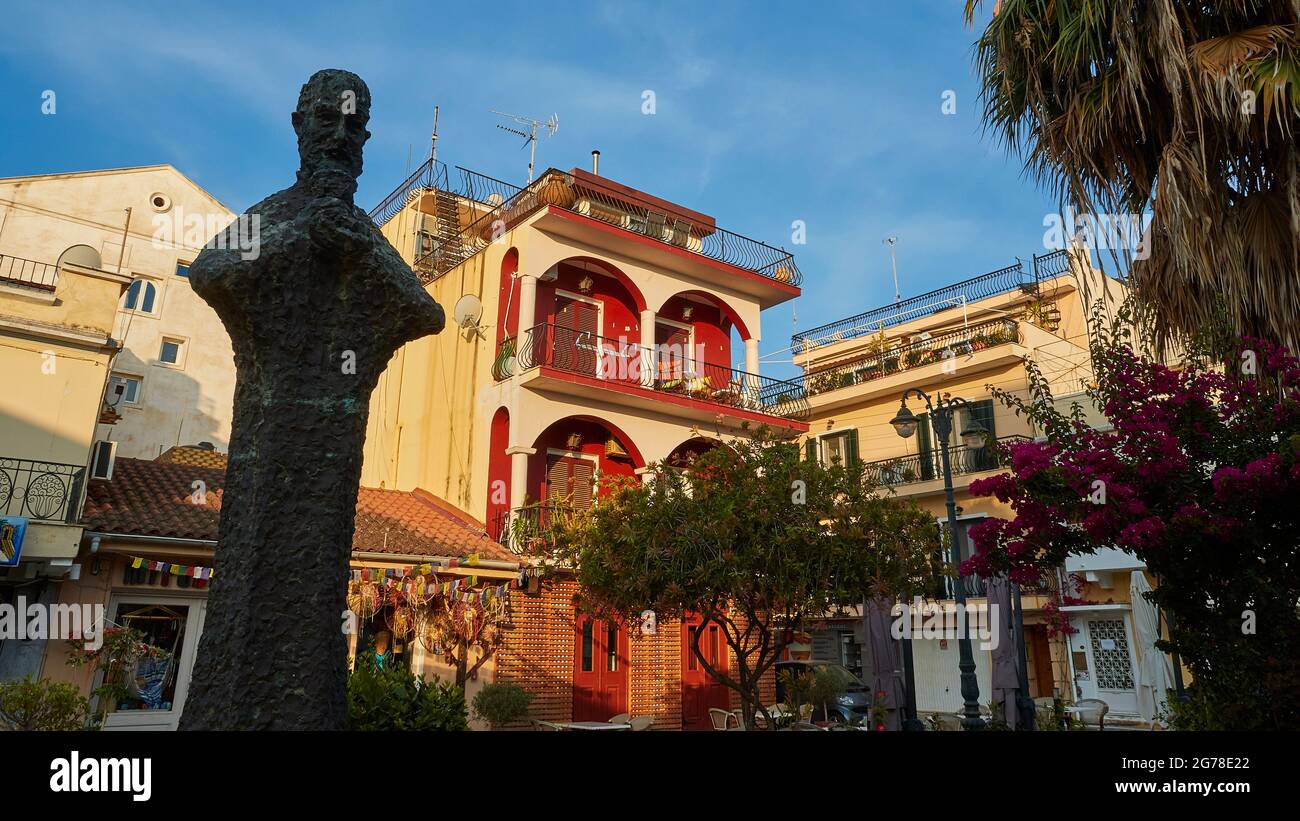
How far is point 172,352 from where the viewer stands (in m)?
25.2

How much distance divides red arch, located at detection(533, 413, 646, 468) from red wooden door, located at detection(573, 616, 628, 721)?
3.67m

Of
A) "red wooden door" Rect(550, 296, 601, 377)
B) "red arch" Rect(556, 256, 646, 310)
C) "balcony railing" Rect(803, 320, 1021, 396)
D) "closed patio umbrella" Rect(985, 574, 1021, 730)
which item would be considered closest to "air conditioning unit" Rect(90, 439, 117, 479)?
"red wooden door" Rect(550, 296, 601, 377)

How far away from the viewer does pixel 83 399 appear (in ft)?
41.5

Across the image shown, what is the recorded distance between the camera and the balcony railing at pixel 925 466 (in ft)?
74.0

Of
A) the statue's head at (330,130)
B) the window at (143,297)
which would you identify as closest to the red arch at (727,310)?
the window at (143,297)

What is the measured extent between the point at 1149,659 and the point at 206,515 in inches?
662

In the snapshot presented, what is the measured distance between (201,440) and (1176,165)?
25344 millimetres

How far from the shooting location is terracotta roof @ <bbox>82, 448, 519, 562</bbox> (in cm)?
1244

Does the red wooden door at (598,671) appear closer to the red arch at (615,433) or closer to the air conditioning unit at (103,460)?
the red arch at (615,433)

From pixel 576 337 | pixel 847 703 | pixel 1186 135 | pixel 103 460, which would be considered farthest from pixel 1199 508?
pixel 103 460

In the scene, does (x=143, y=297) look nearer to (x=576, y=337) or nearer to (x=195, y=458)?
(x=195, y=458)
